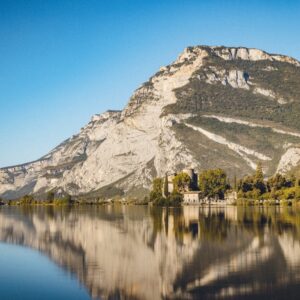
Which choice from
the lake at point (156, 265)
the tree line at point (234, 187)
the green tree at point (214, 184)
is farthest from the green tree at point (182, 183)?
the lake at point (156, 265)

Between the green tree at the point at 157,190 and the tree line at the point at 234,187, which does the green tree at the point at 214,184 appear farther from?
the green tree at the point at 157,190

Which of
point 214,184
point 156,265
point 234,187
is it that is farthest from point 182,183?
point 156,265

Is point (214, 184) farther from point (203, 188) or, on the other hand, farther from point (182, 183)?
point (182, 183)

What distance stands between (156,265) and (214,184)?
131516mm

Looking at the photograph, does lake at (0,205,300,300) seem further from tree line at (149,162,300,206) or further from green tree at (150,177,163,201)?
green tree at (150,177,163,201)

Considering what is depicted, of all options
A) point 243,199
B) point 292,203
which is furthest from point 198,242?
point 243,199

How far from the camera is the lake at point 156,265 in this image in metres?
33.3

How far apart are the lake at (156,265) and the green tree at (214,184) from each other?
10393 centimetres

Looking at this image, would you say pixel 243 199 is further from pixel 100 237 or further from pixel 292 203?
pixel 100 237

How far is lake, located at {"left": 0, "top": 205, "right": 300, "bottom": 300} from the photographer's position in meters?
33.3

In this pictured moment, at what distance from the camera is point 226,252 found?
46.8 m

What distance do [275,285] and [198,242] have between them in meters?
20.8

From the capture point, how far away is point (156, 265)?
4203 cm

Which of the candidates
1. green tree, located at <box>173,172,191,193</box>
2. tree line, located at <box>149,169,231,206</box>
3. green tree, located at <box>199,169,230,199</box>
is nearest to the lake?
tree line, located at <box>149,169,231,206</box>
